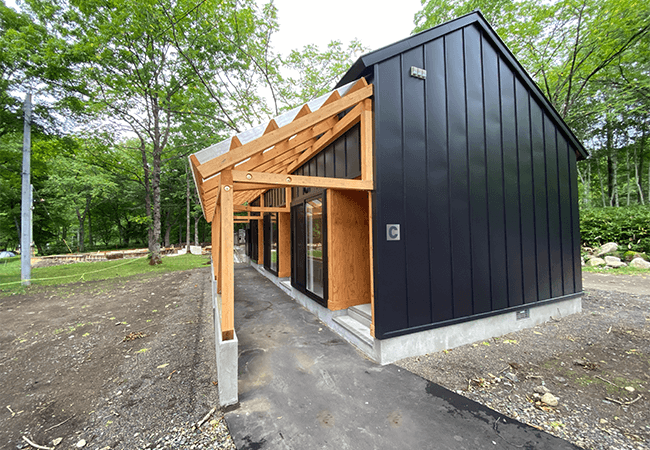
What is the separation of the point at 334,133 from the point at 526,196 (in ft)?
11.5

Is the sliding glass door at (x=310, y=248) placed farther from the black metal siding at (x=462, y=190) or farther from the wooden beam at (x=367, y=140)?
the black metal siding at (x=462, y=190)

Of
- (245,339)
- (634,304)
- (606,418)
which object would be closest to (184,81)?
(245,339)

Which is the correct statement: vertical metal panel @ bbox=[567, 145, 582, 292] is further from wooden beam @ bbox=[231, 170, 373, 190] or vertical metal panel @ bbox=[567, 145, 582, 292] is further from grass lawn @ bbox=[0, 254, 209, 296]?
grass lawn @ bbox=[0, 254, 209, 296]

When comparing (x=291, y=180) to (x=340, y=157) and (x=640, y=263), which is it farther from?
(x=640, y=263)

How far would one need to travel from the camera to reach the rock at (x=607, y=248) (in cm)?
915

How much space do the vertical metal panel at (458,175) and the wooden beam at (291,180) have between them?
57.1 inches

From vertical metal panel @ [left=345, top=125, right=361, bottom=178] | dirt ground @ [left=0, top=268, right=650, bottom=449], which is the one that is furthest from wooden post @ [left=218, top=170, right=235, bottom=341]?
vertical metal panel @ [left=345, top=125, right=361, bottom=178]

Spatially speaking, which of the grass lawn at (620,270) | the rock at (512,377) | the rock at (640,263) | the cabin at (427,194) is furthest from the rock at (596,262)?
the rock at (512,377)

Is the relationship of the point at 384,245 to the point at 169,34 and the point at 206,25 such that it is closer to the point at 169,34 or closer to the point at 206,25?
the point at 206,25

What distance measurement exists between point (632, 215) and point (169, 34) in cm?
1935

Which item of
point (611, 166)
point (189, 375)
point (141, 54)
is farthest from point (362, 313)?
point (611, 166)

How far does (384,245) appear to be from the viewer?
3.17 metres

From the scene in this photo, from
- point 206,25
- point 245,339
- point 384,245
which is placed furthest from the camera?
point 206,25

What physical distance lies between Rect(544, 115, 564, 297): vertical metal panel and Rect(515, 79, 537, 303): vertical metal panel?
1.77ft
